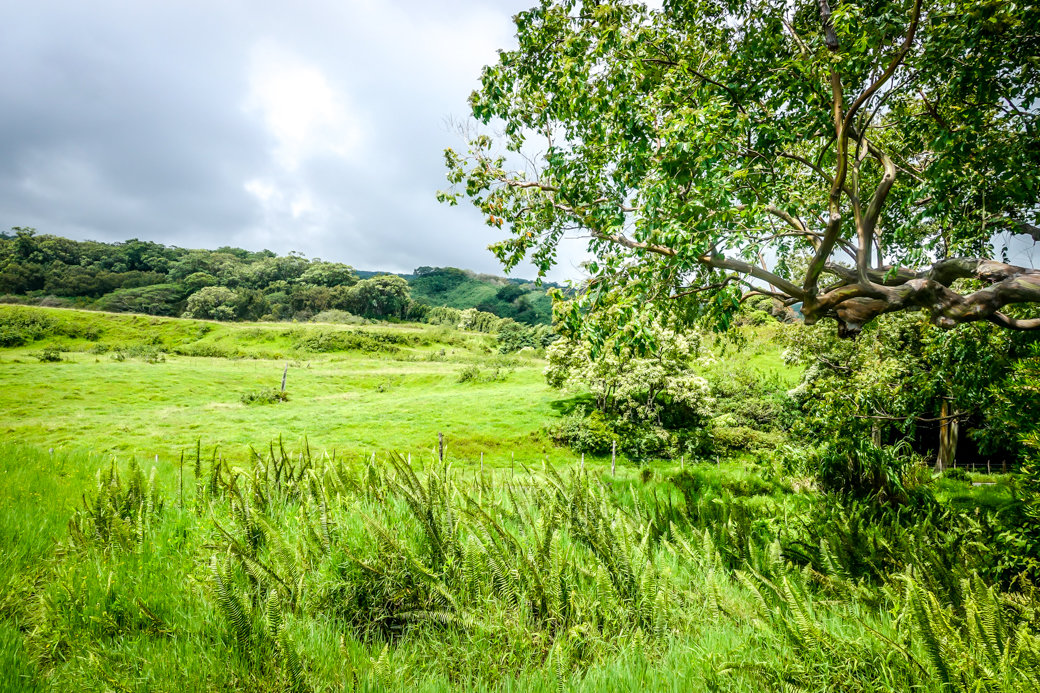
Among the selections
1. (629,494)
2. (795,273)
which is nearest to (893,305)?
(629,494)

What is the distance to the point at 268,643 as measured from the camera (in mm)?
1874

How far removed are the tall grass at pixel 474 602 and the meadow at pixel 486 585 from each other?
0.05 feet

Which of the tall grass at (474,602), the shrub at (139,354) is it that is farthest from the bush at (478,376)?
the tall grass at (474,602)

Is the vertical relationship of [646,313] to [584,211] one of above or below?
below

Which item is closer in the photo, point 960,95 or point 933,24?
point 933,24

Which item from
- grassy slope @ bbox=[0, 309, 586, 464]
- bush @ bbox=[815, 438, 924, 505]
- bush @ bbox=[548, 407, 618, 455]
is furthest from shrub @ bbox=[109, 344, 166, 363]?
bush @ bbox=[815, 438, 924, 505]

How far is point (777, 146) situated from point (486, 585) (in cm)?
646

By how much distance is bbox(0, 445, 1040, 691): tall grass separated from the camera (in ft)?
5.97

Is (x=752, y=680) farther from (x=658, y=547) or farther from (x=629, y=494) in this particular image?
(x=629, y=494)

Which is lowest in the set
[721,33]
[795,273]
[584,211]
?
[584,211]

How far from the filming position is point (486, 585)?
8.13 ft

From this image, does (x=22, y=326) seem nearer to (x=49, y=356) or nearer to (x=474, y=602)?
(x=49, y=356)

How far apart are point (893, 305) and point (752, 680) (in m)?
4.76

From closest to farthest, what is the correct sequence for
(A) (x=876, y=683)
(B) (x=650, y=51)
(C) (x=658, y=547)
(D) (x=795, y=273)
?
(A) (x=876, y=683) → (C) (x=658, y=547) → (B) (x=650, y=51) → (D) (x=795, y=273)
